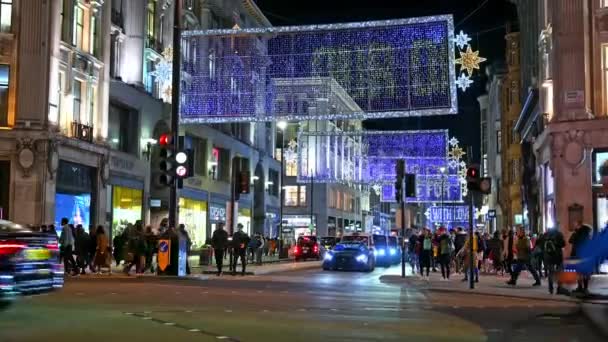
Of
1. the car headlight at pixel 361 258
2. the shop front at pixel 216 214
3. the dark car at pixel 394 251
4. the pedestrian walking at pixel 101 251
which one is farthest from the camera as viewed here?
the shop front at pixel 216 214

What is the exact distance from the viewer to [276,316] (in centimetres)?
1388

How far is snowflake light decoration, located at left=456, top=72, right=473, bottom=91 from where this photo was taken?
26805 mm

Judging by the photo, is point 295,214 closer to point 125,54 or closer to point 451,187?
point 451,187

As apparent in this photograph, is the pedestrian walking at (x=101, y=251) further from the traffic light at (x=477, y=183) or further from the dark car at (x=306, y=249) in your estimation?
the dark car at (x=306, y=249)

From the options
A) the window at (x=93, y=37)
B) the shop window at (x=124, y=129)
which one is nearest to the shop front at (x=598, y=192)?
the shop window at (x=124, y=129)

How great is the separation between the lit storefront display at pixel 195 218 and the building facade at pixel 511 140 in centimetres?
2101

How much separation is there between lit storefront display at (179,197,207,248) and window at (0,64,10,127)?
16599 mm

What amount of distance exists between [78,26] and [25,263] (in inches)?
949

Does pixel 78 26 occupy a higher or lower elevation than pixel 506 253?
higher

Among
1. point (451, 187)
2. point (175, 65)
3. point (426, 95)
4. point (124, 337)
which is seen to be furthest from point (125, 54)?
point (124, 337)

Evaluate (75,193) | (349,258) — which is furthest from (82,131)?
(349,258)

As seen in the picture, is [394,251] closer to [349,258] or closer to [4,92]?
[349,258]

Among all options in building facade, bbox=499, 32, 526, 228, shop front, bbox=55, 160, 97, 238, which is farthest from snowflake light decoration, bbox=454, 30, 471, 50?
building facade, bbox=499, 32, 526, 228

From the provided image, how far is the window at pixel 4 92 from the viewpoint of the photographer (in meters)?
31.8
